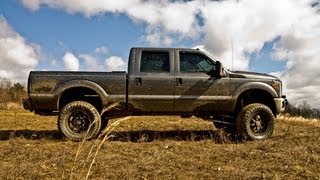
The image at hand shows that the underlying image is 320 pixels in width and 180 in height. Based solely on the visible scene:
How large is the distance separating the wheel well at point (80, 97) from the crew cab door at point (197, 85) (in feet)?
5.93

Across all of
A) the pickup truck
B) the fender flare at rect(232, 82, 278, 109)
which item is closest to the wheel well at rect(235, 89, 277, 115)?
the pickup truck

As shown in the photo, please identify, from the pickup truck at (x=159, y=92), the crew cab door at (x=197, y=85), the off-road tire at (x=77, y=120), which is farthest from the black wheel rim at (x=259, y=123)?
the off-road tire at (x=77, y=120)

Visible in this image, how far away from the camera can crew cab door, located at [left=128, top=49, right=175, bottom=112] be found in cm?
921

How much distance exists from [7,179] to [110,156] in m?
1.98

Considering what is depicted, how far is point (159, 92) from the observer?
927 cm

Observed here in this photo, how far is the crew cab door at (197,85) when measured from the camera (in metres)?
9.30

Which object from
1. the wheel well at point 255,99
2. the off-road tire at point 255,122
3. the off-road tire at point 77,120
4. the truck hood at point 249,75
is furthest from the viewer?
the wheel well at point 255,99

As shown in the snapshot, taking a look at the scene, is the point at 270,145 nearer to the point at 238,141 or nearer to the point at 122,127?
the point at 238,141

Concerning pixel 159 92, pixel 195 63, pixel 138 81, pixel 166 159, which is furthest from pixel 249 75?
pixel 166 159

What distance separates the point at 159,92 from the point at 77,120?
187cm

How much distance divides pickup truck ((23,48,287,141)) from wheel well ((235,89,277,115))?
0.04 m

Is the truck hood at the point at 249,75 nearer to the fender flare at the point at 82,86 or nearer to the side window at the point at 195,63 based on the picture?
the side window at the point at 195,63

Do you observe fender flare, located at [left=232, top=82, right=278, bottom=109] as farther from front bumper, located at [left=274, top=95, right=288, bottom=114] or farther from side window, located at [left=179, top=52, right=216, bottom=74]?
side window, located at [left=179, top=52, right=216, bottom=74]

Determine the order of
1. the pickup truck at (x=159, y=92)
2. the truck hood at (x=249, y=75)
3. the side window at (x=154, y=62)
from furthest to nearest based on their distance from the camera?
the truck hood at (x=249, y=75) < the side window at (x=154, y=62) < the pickup truck at (x=159, y=92)
